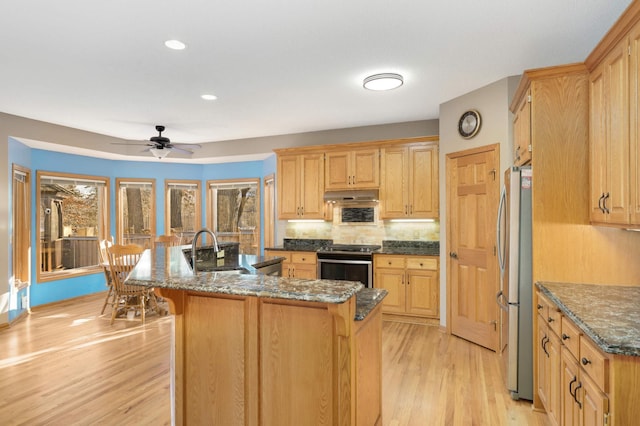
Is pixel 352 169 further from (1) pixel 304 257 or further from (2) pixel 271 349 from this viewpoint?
(2) pixel 271 349

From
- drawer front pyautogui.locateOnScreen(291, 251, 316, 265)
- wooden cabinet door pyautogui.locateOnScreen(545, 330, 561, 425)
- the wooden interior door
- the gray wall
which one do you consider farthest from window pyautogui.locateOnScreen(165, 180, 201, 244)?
wooden cabinet door pyautogui.locateOnScreen(545, 330, 561, 425)

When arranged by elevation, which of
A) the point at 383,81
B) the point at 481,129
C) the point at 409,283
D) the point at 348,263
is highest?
the point at 383,81

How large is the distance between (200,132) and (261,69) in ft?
9.22

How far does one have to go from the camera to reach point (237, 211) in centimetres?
698

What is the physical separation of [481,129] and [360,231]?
2.28 m

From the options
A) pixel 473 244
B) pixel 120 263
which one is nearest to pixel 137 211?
pixel 120 263

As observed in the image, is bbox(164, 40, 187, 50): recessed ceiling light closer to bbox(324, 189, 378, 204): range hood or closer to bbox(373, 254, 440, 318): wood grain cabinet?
bbox(324, 189, 378, 204): range hood

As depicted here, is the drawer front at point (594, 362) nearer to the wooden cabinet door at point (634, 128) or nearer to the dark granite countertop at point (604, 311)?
the dark granite countertop at point (604, 311)

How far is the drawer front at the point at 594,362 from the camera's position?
1.46 metres

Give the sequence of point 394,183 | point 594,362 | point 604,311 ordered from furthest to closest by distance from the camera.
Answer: point 394,183
point 604,311
point 594,362

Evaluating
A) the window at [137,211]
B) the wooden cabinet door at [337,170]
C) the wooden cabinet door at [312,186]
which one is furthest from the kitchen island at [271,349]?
the window at [137,211]

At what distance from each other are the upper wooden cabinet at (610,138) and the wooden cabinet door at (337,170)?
10.4ft

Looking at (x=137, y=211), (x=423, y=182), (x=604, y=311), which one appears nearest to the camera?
(x=604, y=311)

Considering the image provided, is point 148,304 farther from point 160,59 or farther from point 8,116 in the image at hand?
point 160,59
